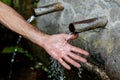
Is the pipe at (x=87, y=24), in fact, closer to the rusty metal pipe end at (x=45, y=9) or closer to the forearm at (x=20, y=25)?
the forearm at (x=20, y=25)

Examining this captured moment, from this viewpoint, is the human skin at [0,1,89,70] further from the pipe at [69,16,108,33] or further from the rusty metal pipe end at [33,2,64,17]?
the rusty metal pipe end at [33,2,64,17]

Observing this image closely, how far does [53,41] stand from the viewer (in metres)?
3.57

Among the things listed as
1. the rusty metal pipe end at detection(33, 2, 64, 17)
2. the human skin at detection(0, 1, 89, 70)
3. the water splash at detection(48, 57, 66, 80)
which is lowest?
the water splash at detection(48, 57, 66, 80)

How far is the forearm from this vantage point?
3.67 meters

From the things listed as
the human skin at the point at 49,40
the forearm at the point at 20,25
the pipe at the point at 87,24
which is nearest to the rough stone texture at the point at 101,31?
the pipe at the point at 87,24

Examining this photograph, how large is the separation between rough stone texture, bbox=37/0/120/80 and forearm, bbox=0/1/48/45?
95 cm

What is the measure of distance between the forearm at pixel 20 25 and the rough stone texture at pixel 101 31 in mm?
948

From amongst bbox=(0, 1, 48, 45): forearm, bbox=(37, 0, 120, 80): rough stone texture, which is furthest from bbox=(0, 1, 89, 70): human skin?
bbox=(37, 0, 120, 80): rough stone texture

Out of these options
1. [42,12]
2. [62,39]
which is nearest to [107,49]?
[62,39]

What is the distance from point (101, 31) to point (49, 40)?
93 cm

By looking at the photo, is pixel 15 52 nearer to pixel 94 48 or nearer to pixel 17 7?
pixel 17 7

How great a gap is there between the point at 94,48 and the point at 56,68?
3.87 feet

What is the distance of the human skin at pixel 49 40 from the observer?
3441 millimetres

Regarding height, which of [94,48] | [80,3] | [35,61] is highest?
[80,3]
